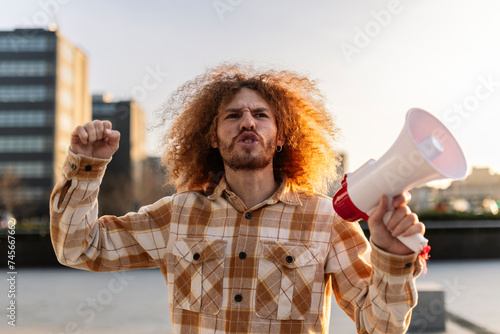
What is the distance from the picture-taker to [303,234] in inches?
84.4

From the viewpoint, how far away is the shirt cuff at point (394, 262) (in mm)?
1661

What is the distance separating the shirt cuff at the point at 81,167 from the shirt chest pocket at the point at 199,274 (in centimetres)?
46

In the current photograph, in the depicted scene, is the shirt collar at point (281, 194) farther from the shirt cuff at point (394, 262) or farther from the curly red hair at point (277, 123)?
the shirt cuff at point (394, 262)

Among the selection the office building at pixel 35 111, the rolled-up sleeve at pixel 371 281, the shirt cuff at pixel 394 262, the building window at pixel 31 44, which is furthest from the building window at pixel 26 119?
the shirt cuff at pixel 394 262

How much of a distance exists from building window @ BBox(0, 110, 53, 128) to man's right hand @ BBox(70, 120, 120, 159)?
68288mm

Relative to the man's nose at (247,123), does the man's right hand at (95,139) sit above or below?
below

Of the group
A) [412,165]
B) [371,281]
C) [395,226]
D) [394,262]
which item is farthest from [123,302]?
[412,165]

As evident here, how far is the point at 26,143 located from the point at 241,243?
70.4 m

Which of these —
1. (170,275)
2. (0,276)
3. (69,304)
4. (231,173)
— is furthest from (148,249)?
(0,276)

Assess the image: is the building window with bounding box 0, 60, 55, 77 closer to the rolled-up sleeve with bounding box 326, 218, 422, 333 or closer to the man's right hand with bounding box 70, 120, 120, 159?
the man's right hand with bounding box 70, 120, 120, 159

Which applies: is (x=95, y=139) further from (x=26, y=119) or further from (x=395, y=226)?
(x=26, y=119)

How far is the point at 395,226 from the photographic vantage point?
1583 millimetres

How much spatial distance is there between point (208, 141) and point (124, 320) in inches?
213

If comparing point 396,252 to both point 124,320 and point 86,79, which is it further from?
point 86,79
